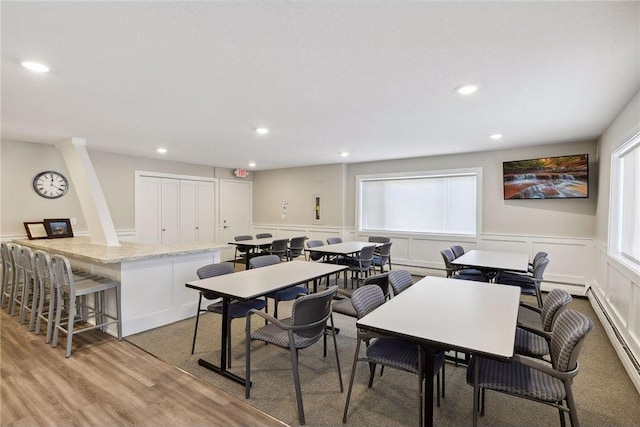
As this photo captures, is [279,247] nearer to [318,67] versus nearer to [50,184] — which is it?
[50,184]

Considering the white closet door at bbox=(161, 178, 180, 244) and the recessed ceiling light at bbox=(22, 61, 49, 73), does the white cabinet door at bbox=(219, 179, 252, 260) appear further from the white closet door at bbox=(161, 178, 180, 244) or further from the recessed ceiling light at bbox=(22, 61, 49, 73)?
the recessed ceiling light at bbox=(22, 61, 49, 73)

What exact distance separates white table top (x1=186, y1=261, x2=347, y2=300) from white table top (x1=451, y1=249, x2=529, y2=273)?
173 cm

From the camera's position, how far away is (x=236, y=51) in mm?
2125

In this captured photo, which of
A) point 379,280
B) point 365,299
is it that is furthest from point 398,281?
point 365,299

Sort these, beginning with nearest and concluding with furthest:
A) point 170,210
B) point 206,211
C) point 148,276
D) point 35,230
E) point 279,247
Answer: point 148,276 < point 35,230 < point 279,247 < point 170,210 < point 206,211

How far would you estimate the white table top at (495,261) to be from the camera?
369 centimetres

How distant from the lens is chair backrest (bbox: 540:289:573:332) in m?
2.15

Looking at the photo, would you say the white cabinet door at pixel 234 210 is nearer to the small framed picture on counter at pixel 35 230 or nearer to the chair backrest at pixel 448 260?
the small framed picture on counter at pixel 35 230

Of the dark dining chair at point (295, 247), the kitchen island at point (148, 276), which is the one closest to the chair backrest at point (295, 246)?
the dark dining chair at point (295, 247)

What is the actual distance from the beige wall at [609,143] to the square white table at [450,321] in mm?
1994

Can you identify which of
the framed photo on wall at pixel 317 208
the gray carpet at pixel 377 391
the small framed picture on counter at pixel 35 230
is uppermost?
the framed photo on wall at pixel 317 208

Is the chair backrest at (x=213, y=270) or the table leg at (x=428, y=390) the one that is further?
the chair backrest at (x=213, y=270)

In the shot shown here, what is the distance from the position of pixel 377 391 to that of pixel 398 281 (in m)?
0.93

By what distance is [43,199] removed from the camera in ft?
17.0
